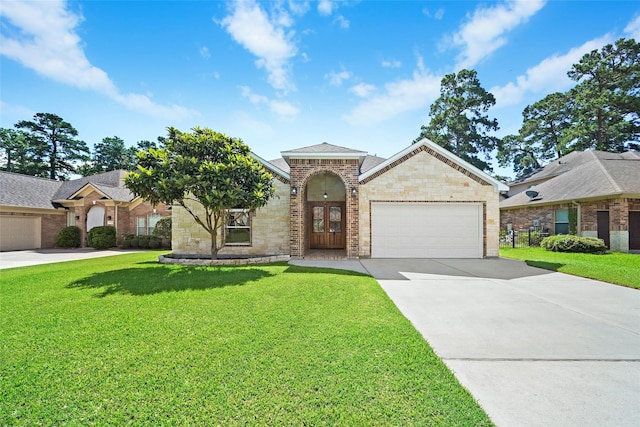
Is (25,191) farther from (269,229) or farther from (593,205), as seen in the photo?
(593,205)

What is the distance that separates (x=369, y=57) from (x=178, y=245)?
1186 cm

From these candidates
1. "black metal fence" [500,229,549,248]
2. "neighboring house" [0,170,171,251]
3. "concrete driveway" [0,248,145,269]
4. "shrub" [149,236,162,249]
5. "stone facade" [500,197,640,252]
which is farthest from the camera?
"neighboring house" [0,170,171,251]

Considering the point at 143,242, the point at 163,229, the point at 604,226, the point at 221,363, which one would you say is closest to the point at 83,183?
the point at 143,242

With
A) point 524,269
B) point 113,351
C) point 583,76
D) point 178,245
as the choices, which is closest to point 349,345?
point 113,351

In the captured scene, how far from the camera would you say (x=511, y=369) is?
3.12 meters

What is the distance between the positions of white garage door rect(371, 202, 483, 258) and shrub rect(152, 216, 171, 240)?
42.5 feet

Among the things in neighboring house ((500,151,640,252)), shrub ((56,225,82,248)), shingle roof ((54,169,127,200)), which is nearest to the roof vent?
neighboring house ((500,151,640,252))

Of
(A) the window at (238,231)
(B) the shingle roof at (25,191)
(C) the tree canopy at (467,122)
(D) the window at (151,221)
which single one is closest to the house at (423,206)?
(A) the window at (238,231)

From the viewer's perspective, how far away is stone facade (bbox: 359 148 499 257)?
1182 cm

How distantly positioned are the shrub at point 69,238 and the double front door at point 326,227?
16.7 m

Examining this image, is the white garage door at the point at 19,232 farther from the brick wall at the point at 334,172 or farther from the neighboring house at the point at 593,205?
the neighboring house at the point at 593,205

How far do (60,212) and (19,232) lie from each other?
2.50 m

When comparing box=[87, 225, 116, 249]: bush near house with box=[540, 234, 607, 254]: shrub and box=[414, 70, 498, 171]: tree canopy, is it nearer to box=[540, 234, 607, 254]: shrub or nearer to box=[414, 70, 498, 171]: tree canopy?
box=[540, 234, 607, 254]: shrub

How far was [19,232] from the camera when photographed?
17.8 m
